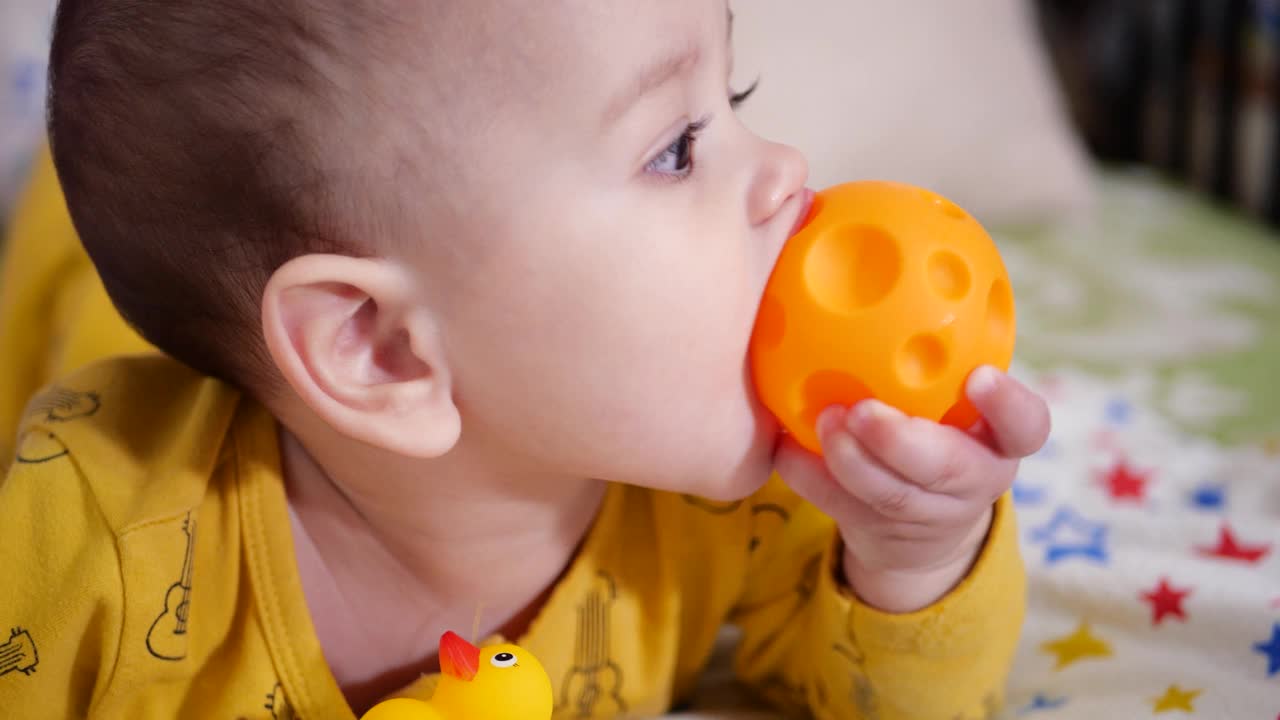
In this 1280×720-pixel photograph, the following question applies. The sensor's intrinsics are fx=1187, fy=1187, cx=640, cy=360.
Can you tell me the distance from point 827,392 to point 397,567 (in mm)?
338

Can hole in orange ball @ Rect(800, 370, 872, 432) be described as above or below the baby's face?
below

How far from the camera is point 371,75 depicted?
1.93 ft

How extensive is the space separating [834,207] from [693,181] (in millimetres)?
83

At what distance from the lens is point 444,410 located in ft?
2.17

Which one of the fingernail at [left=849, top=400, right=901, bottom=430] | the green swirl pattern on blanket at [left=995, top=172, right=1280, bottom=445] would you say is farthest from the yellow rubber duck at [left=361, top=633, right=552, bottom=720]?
the green swirl pattern on blanket at [left=995, top=172, right=1280, bottom=445]

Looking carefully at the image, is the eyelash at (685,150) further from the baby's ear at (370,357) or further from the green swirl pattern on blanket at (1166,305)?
the green swirl pattern on blanket at (1166,305)

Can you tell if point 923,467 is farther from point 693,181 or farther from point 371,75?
point 371,75

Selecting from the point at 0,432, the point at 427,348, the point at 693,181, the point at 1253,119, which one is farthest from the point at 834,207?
the point at 1253,119

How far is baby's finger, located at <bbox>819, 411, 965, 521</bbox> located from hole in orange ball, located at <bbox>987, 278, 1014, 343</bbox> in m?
0.09

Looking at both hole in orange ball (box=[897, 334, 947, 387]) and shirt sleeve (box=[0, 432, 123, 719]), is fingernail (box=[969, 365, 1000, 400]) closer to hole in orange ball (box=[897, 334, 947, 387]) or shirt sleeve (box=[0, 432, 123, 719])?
hole in orange ball (box=[897, 334, 947, 387])

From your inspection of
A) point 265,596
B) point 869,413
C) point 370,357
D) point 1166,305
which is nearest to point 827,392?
point 869,413

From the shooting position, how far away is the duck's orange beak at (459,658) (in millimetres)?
610

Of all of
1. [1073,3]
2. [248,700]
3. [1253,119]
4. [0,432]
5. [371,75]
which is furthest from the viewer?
[1073,3]

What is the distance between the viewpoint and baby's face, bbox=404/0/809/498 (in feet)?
1.94
